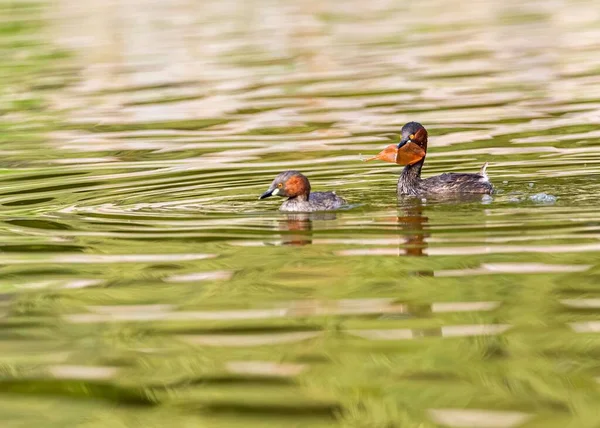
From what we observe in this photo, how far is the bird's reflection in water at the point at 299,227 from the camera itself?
10.5 metres

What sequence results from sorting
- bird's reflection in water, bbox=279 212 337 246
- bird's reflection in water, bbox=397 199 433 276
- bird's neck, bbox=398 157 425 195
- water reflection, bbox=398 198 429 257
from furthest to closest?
bird's neck, bbox=398 157 425 195
bird's reflection in water, bbox=279 212 337 246
water reflection, bbox=398 198 429 257
bird's reflection in water, bbox=397 199 433 276

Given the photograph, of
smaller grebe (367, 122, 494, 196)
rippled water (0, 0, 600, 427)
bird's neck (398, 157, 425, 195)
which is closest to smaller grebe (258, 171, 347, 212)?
rippled water (0, 0, 600, 427)

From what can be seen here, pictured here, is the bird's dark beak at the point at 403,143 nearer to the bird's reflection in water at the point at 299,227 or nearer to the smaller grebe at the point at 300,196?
the smaller grebe at the point at 300,196

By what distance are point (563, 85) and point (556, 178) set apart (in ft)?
33.5

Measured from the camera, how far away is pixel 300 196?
12.1 m

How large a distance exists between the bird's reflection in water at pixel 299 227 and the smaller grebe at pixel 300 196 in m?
0.10

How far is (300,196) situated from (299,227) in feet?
3.23

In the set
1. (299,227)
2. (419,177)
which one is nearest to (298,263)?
(299,227)

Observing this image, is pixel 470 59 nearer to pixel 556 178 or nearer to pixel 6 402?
pixel 556 178

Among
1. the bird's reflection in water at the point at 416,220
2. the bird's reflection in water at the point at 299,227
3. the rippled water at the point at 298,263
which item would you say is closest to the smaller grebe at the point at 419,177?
the bird's reflection in water at the point at 416,220

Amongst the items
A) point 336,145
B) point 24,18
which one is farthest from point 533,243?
point 24,18

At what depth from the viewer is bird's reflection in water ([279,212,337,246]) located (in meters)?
10.5

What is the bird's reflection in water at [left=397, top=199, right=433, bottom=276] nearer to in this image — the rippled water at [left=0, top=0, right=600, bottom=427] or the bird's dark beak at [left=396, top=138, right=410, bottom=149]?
the rippled water at [left=0, top=0, right=600, bottom=427]

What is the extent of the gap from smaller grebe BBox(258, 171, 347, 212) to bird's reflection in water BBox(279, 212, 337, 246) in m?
0.10
